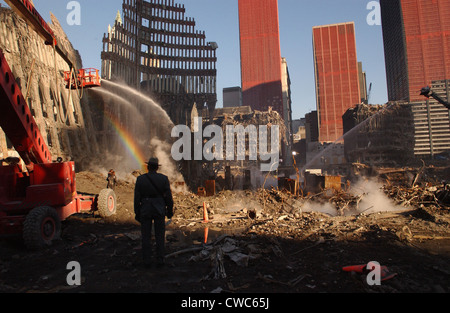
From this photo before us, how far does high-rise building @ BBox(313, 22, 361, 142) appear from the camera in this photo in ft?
179

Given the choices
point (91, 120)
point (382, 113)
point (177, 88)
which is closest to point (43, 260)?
point (91, 120)

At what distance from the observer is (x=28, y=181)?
657 centimetres

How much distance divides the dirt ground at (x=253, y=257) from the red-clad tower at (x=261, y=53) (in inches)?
1832

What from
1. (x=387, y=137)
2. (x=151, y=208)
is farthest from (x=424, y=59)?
(x=151, y=208)

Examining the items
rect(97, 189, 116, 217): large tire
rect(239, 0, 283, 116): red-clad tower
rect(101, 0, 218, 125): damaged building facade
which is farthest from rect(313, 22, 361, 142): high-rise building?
rect(97, 189, 116, 217): large tire

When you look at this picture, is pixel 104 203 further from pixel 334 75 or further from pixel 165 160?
pixel 334 75

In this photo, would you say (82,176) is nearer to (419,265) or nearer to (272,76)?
(419,265)

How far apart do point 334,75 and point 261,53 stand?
16603mm

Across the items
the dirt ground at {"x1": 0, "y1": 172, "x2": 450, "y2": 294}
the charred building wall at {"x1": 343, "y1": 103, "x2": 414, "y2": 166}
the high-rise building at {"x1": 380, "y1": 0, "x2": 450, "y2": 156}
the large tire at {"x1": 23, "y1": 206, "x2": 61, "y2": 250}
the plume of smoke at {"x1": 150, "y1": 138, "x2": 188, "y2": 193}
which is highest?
the high-rise building at {"x1": 380, "y1": 0, "x2": 450, "y2": 156}

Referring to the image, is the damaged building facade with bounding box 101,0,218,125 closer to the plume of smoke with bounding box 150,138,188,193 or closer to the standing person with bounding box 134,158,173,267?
the plume of smoke with bounding box 150,138,188,193

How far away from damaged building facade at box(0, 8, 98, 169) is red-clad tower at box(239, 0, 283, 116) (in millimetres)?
38813

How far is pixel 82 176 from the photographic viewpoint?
1445cm

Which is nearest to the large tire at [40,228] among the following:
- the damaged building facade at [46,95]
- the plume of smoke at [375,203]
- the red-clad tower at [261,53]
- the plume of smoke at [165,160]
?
the damaged building facade at [46,95]
